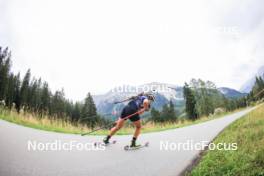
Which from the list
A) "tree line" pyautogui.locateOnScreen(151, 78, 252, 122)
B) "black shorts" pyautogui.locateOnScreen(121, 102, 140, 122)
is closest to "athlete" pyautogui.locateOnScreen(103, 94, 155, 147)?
"black shorts" pyautogui.locateOnScreen(121, 102, 140, 122)

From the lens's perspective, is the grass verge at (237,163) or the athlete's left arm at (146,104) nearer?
the grass verge at (237,163)

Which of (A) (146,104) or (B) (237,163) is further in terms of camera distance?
(A) (146,104)

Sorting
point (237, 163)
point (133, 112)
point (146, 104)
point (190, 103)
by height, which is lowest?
point (237, 163)

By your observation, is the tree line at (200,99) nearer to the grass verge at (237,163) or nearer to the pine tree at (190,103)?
the pine tree at (190,103)

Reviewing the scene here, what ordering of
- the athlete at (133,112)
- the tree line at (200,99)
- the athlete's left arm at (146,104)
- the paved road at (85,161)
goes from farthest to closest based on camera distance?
the tree line at (200,99)
the athlete at (133,112)
the athlete's left arm at (146,104)
the paved road at (85,161)

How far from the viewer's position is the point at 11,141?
3771 mm

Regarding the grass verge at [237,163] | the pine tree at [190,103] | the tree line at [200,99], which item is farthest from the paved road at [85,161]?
the pine tree at [190,103]

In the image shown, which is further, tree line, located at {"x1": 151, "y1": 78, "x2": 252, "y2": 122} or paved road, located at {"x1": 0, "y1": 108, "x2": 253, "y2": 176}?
tree line, located at {"x1": 151, "y1": 78, "x2": 252, "y2": 122}

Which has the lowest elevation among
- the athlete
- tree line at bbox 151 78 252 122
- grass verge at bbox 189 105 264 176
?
grass verge at bbox 189 105 264 176

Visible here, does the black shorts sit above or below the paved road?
above

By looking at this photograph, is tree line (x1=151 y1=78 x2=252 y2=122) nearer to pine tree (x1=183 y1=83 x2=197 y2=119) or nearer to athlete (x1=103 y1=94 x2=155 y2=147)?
pine tree (x1=183 y1=83 x2=197 y2=119)

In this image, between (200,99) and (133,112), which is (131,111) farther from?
(200,99)

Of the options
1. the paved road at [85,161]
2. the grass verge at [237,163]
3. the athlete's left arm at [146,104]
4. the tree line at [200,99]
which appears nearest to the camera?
the paved road at [85,161]

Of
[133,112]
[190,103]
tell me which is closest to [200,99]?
[190,103]
